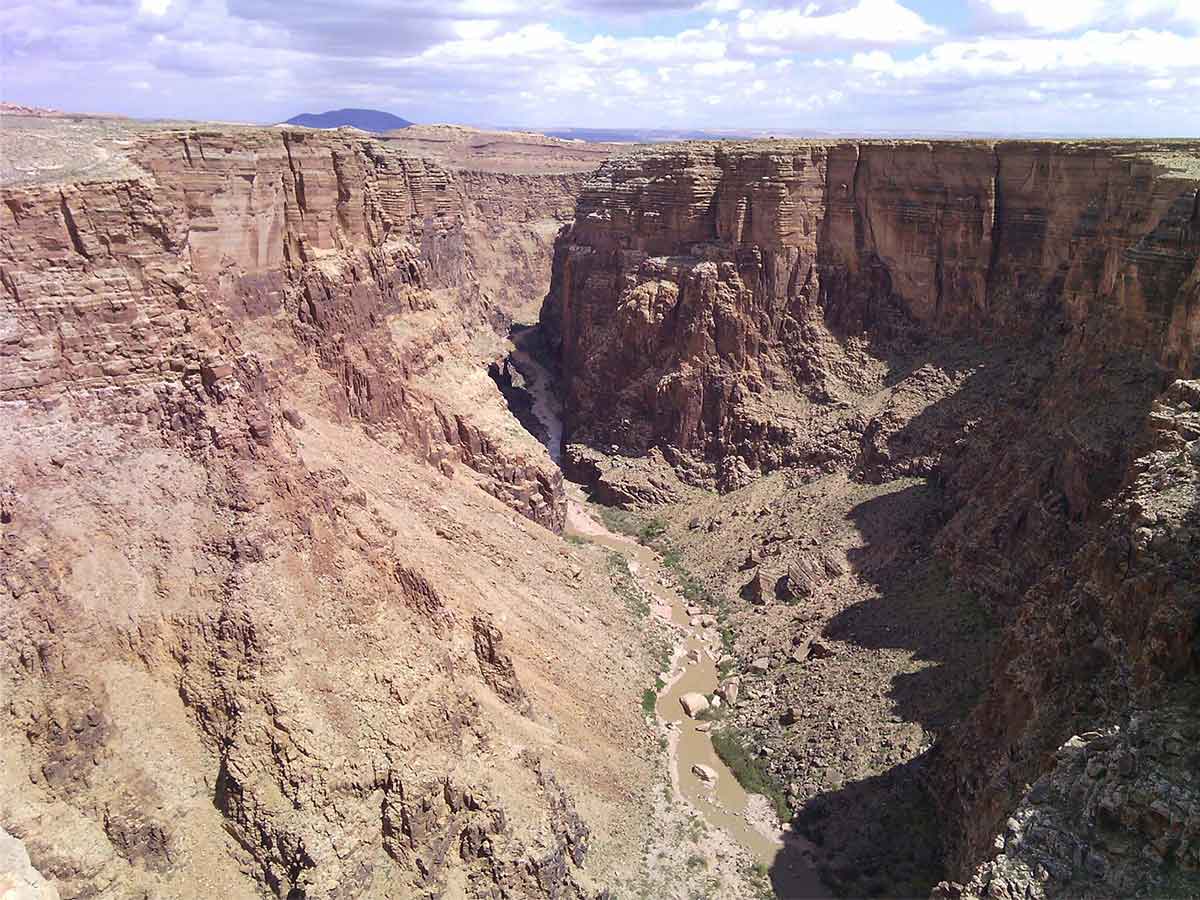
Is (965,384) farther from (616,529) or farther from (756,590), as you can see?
(616,529)

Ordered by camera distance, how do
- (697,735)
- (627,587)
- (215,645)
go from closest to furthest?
1. (215,645)
2. (697,735)
3. (627,587)

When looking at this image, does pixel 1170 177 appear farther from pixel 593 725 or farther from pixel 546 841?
pixel 546 841

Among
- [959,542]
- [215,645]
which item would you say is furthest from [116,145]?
[959,542]

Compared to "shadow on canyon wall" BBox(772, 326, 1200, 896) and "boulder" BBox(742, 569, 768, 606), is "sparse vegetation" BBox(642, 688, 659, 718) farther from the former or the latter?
"boulder" BBox(742, 569, 768, 606)

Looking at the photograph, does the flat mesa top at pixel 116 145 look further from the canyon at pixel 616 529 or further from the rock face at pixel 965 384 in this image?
the rock face at pixel 965 384

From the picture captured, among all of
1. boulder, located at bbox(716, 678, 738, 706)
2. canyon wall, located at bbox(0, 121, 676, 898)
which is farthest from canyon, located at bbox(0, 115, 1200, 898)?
boulder, located at bbox(716, 678, 738, 706)

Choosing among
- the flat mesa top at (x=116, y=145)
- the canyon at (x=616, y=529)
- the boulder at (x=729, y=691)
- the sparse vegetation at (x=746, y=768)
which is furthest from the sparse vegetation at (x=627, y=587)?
the flat mesa top at (x=116, y=145)
